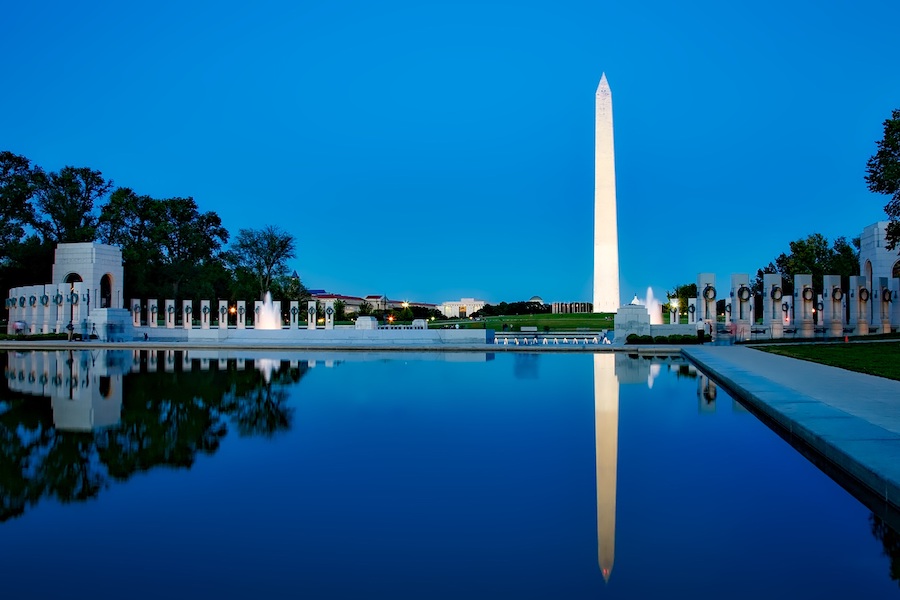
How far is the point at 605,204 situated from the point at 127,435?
45285mm

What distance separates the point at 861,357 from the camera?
19281mm

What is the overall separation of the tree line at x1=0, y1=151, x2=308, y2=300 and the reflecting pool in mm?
46826

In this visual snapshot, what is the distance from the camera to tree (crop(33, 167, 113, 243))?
5459 centimetres

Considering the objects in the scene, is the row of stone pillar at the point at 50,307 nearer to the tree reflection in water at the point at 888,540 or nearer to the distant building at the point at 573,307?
the tree reflection in water at the point at 888,540

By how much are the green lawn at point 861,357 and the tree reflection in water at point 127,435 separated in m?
12.8

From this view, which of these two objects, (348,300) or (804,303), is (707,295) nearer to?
(804,303)

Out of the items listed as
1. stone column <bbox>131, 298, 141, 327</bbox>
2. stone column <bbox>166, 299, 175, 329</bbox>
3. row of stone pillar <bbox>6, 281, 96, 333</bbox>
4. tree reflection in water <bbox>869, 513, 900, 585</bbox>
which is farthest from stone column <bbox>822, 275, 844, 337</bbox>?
stone column <bbox>131, 298, 141, 327</bbox>

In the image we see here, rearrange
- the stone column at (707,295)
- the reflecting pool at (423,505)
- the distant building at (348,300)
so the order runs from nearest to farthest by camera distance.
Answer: the reflecting pool at (423,505) < the stone column at (707,295) < the distant building at (348,300)

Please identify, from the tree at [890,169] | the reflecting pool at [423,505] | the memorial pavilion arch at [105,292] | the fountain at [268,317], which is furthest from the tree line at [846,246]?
the memorial pavilion arch at [105,292]

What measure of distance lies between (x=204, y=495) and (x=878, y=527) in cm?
555

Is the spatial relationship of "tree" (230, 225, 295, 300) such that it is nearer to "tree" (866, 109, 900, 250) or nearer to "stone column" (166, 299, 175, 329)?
"stone column" (166, 299, 175, 329)

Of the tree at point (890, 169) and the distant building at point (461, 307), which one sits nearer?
the tree at point (890, 169)

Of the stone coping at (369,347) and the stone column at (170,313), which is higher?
the stone column at (170,313)

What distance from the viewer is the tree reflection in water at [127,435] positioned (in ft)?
20.9
